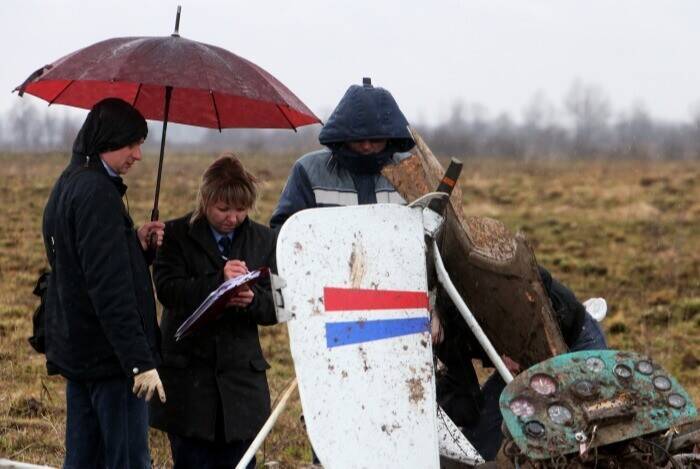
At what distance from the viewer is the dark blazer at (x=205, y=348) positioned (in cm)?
442

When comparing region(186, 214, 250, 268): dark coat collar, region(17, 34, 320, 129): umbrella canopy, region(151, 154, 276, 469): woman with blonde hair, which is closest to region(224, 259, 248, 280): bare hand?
region(151, 154, 276, 469): woman with blonde hair

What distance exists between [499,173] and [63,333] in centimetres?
2953

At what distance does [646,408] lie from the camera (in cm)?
379

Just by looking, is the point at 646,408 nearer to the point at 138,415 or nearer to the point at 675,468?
the point at 675,468

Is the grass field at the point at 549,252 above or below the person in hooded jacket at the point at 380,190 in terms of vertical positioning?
below

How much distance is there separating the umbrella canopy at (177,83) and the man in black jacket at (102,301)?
0.68ft

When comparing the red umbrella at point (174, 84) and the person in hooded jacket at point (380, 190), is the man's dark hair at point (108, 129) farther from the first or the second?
the person in hooded jacket at point (380, 190)

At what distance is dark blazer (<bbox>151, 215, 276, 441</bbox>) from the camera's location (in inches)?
174

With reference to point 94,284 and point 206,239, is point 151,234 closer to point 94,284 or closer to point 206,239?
point 206,239

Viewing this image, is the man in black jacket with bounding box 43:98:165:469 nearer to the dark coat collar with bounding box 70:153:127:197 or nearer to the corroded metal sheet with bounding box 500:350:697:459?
the dark coat collar with bounding box 70:153:127:197

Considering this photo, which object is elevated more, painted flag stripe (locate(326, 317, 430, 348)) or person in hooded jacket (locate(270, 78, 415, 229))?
person in hooded jacket (locate(270, 78, 415, 229))

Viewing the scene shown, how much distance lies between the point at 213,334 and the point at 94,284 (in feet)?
2.29

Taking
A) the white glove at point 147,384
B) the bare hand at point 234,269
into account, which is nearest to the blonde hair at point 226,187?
the bare hand at point 234,269

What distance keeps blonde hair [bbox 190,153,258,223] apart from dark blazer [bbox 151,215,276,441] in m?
0.11
